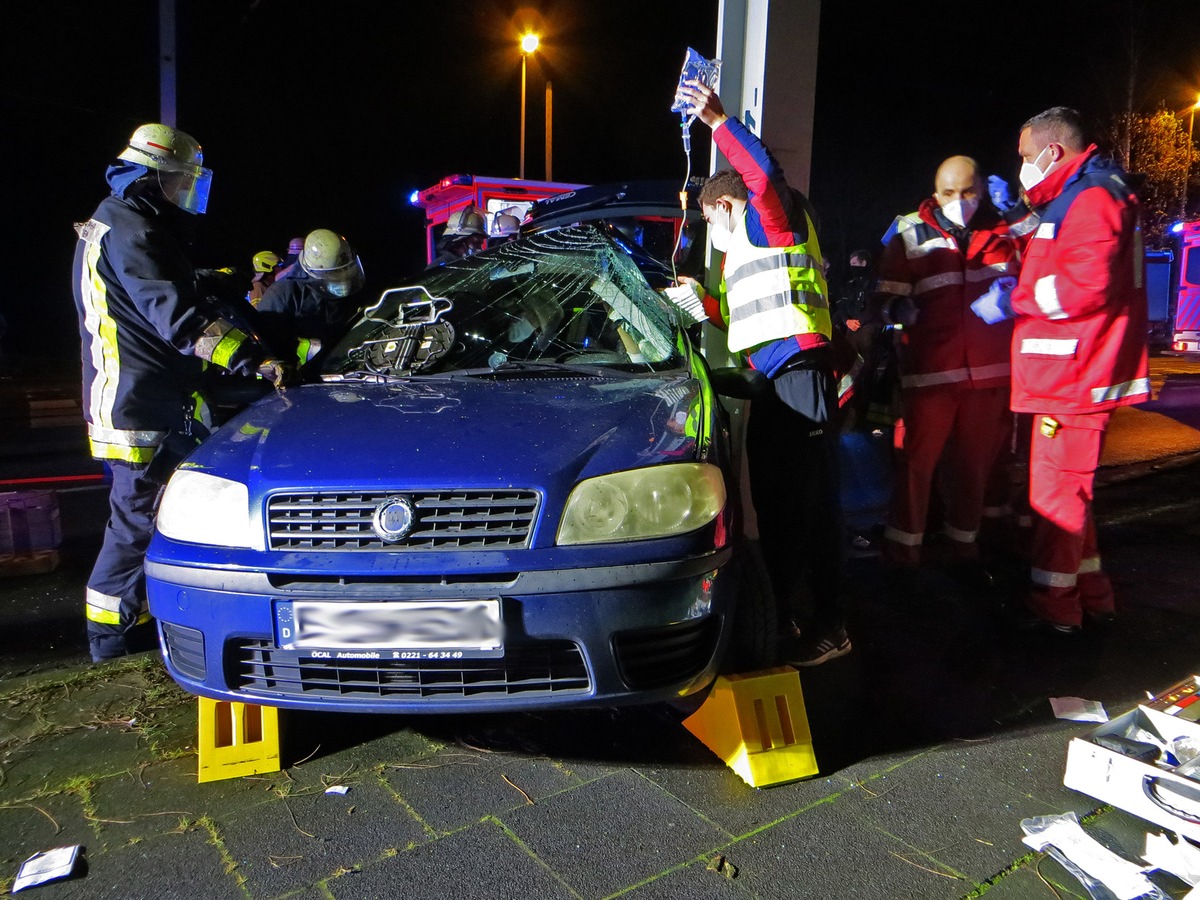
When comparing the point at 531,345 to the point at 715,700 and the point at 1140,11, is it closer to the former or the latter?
the point at 715,700

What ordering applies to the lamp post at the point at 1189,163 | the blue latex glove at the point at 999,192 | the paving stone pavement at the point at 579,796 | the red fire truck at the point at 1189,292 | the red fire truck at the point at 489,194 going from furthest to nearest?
the lamp post at the point at 1189,163, the red fire truck at the point at 1189,292, the red fire truck at the point at 489,194, the blue latex glove at the point at 999,192, the paving stone pavement at the point at 579,796

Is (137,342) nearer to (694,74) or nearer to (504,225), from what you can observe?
(694,74)

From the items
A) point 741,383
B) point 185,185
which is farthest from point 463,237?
point 741,383

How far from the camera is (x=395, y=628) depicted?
6.44 ft

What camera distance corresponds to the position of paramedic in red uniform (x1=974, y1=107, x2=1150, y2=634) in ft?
9.76

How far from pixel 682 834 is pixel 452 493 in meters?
1.00

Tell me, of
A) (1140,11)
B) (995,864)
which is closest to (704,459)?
(995,864)

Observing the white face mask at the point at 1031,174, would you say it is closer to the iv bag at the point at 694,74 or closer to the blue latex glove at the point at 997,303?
the blue latex glove at the point at 997,303

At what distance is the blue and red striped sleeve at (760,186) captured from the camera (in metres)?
2.74

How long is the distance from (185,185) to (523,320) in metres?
1.35

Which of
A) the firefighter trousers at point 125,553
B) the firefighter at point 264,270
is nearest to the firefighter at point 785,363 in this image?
the firefighter trousers at point 125,553

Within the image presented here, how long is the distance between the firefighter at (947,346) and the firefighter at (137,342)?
8.54 ft

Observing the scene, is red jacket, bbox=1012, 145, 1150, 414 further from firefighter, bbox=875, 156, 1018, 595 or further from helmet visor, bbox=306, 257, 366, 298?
helmet visor, bbox=306, 257, 366, 298

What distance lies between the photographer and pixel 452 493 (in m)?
1.99
